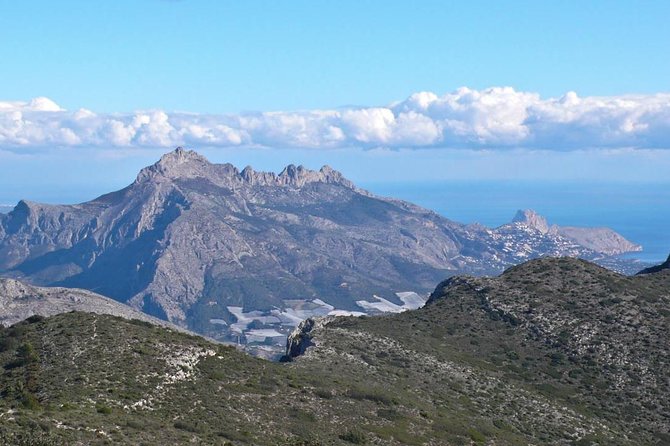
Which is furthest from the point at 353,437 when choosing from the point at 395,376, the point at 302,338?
the point at 302,338

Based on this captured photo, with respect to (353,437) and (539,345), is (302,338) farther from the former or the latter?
(353,437)

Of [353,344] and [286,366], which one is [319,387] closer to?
[286,366]

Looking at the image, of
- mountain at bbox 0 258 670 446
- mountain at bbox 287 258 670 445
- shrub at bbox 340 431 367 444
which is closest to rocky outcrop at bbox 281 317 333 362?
mountain at bbox 287 258 670 445

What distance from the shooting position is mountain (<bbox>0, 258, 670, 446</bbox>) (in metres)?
56.4

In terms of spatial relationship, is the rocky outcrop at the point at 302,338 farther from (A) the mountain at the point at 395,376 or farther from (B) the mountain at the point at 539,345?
(A) the mountain at the point at 395,376

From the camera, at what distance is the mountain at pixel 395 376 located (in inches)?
2219

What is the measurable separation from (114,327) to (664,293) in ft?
256

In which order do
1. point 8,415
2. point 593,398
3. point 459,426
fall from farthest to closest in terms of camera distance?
point 593,398 < point 459,426 < point 8,415

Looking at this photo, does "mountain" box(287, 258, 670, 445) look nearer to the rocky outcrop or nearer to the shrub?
the rocky outcrop

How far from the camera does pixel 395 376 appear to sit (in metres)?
86.0

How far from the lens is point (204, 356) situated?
70.8m

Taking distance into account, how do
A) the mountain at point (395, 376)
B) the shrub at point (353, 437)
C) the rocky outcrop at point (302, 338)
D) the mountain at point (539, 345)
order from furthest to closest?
the rocky outcrop at point (302, 338), the mountain at point (539, 345), the shrub at point (353, 437), the mountain at point (395, 376)

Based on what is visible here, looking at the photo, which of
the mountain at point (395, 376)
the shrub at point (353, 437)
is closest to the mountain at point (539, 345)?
the mountain at point (395, 376)

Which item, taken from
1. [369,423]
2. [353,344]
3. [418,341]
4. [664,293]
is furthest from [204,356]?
[664,293]
